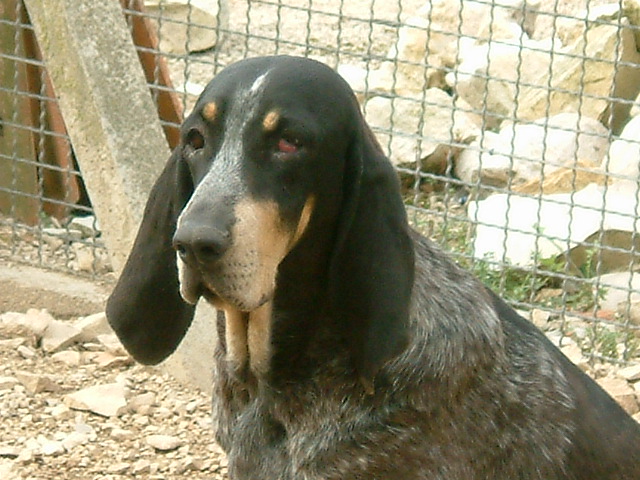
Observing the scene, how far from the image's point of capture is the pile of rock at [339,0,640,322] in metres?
6.51

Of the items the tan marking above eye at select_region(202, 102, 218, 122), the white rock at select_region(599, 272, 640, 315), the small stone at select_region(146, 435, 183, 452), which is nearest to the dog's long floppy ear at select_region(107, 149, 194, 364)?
the tan marking above eye at select_region(202, 102, 218, 122)

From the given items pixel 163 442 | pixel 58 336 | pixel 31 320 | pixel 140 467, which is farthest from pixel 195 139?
pixel 31 320

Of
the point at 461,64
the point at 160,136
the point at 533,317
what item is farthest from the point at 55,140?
the point at 461,64

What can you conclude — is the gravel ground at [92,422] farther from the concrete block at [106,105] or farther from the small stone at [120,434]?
the concrete block at [106,105]

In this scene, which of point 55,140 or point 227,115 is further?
point 55,140

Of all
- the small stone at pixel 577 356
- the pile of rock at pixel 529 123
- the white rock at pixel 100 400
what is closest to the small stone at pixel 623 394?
the small stone at pixel 577 356

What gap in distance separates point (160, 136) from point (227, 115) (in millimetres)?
2588

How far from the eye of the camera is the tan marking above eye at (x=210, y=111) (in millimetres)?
3631

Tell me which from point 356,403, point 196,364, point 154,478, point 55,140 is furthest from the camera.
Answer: point 55,140

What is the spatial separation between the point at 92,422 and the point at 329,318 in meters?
2.20

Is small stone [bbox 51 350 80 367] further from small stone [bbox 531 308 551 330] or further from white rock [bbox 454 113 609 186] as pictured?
white rock [bbox 454 113 609 186]

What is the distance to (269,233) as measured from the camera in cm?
351

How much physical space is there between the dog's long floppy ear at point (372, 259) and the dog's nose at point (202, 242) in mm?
460

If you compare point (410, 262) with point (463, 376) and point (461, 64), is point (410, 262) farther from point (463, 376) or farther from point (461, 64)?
point (461, 64)
